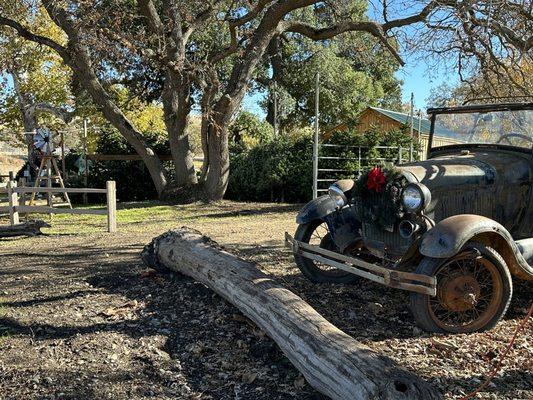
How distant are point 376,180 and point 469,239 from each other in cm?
95

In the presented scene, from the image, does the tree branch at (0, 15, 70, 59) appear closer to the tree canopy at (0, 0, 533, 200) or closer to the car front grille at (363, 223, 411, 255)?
the tree canopy at (0, 0, 533, 200)

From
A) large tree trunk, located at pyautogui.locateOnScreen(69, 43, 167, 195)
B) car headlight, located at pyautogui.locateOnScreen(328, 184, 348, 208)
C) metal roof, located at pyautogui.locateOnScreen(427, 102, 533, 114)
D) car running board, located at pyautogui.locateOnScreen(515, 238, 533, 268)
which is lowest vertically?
car running board, located at pyautogui.locateOnScreen(515, 238, 533, 268)

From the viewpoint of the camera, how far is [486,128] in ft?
19.4

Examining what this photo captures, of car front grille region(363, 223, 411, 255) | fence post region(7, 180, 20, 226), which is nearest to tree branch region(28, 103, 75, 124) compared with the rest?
fence post region(7, 180, 20, 226)

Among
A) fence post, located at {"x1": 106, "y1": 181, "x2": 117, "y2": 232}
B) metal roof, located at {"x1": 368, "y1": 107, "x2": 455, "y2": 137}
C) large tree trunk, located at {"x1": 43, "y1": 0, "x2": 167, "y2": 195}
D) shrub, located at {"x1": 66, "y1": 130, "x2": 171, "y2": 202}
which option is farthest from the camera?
shrub, located at {"x1": 66, "y1": 130, "x2": 171, "y2": 202}

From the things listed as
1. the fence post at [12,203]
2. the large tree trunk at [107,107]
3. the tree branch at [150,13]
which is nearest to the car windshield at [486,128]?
the fence post at [12,203]

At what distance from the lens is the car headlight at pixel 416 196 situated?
4.47m

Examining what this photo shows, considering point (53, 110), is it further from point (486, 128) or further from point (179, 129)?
point (486, 128)

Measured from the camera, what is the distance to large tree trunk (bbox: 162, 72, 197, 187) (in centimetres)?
1709

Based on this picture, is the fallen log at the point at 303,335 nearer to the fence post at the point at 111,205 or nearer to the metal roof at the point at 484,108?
the metal roof at the point at 484,108

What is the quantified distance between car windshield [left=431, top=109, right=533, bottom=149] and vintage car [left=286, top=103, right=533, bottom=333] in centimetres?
1

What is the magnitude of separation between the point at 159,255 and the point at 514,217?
13.4 ft

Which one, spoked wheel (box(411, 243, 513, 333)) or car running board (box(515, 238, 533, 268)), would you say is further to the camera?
car running board (box(515, 238, 533, 268))

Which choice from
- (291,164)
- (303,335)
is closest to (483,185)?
(303,335)
